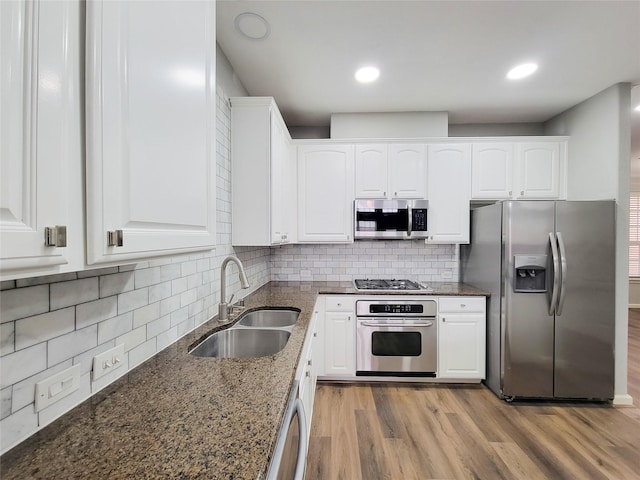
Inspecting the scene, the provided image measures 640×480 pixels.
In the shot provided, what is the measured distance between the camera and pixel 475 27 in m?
1.81

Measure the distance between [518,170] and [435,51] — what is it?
1.63 meters

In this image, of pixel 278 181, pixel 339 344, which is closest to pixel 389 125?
pixel 278 181

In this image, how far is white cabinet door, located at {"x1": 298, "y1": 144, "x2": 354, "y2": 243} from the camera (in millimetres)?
3039

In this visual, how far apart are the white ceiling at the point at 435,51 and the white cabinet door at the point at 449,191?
1.50 feet

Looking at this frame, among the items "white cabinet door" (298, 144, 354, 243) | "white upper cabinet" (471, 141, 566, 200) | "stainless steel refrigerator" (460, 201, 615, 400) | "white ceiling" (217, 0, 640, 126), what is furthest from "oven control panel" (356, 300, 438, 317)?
"white ceiling" (217, 0, 640, 126)

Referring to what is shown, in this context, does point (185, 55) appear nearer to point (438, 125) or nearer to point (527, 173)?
point (438, 125)

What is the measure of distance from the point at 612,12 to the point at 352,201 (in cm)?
211

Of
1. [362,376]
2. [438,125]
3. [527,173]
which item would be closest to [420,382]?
[362,376]

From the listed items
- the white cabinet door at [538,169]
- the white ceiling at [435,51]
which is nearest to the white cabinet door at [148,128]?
the white ceiling at [435,51]

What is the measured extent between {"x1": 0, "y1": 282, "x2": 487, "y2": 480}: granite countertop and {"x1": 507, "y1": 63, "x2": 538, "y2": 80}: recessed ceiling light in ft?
8.62

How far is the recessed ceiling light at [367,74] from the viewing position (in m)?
2.25

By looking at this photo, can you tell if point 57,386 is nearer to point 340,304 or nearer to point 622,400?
point 340,304

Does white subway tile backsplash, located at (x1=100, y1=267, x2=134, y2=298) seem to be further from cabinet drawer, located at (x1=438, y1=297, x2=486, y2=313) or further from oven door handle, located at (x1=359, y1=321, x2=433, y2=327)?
cabinet drawer, located at (x1=438, y1=297, x2=486, y2=313)

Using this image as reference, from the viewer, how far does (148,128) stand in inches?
28.8
